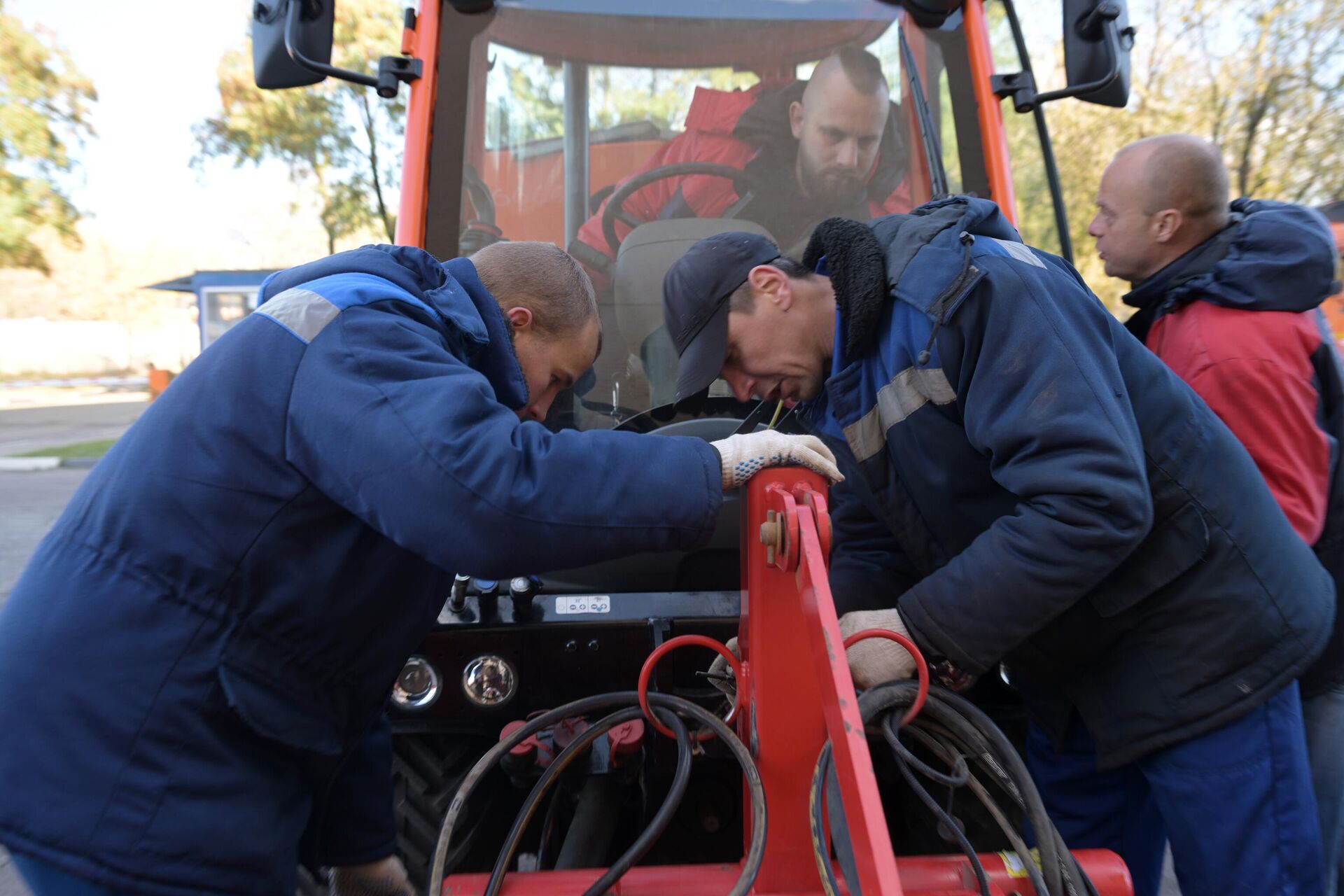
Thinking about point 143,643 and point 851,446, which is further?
point 851,446

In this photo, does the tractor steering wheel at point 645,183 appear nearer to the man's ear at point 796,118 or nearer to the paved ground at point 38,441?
the man's ear at point 796,118

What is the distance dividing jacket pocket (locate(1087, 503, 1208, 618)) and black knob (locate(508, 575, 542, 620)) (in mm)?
1079

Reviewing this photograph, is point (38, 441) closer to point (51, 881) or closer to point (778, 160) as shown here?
point (778, 160)

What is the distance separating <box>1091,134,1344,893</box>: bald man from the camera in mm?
1925

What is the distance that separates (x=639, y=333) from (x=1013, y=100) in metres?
1.27

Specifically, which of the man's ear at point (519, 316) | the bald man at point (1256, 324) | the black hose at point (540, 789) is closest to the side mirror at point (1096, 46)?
the bald man at point (1256, 324)

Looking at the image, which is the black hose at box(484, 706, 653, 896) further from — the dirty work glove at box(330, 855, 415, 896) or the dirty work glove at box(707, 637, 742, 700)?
the dirty work glove at box(330, 855, 415, 896)

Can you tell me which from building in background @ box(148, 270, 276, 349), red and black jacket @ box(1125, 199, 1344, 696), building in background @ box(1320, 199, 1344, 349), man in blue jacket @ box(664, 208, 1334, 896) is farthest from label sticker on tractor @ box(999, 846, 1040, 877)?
building in background @ box(148, 270, 276, 349)

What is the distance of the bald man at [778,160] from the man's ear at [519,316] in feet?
3.36

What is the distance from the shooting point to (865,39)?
2.81 metres

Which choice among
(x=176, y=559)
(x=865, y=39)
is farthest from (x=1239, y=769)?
(x=865, y=39)

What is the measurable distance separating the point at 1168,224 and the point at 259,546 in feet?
6.44

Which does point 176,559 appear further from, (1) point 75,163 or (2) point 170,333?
(2) point 170,333

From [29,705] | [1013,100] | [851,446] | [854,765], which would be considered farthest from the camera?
[1013,100]
